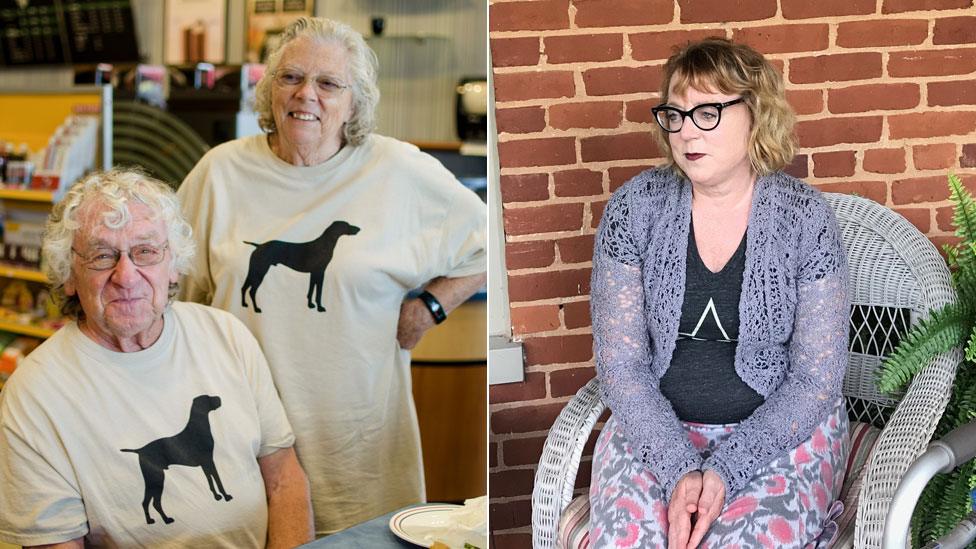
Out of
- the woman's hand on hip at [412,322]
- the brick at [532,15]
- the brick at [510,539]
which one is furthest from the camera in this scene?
the brick at [510,539]

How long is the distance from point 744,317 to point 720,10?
0.88 metres

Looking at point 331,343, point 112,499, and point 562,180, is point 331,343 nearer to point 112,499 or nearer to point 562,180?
point 112,499

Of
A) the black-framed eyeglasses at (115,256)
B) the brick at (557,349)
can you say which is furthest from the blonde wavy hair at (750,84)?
the black-framed eyeglasses at (115,256)

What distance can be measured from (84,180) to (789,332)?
53.5 inches

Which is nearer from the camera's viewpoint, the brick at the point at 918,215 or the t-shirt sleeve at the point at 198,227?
the t-shirt sleeve at the point at 198,227

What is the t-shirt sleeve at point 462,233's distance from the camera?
55.1 inches

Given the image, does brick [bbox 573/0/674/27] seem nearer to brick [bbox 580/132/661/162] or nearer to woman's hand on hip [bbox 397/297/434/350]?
brick [bbox 580/132/661/162]

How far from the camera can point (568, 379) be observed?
98.0 inches

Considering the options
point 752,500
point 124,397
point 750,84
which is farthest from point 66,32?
point 752,500

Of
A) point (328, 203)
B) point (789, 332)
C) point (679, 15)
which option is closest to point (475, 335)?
point (328, 203)

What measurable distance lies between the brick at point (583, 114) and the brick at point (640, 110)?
0.06ft

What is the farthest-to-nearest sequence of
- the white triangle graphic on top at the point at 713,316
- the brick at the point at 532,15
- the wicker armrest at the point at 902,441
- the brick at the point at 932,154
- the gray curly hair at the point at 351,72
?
the brick at the point at 932,154 < the brick at the point at 532,15 < the white triangle graphic on top at the point at 713,316 < the wicker armrest at the point at 902,441 < the gray curly hair at the point at 351,72

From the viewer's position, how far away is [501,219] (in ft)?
7.91

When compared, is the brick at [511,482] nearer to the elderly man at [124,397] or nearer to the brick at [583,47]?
the brick at [583,47]
